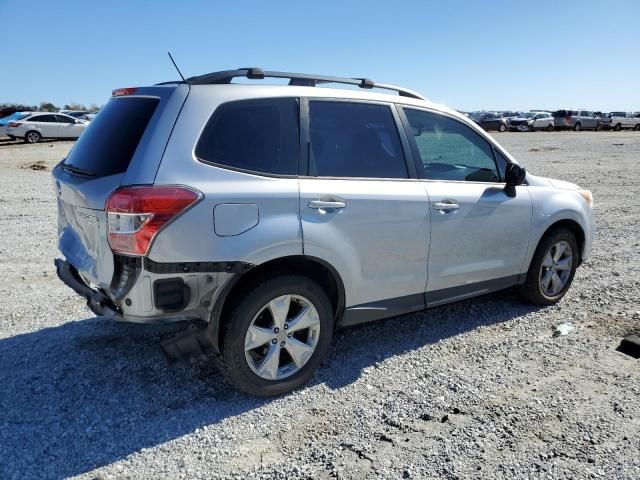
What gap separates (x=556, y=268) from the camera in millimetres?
4938

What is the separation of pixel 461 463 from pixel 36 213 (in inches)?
339

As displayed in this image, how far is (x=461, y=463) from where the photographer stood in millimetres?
2770

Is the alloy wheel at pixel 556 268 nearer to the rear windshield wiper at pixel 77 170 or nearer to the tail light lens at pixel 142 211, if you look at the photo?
the tail light lens at pixel 142 211

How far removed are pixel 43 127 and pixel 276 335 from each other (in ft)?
91.2

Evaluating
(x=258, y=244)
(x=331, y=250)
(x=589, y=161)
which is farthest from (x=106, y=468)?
(x=589, y=161)

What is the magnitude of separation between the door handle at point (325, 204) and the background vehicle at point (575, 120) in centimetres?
5113

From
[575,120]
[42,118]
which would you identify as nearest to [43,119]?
[42,118]

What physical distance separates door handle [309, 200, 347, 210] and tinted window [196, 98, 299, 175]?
235 millimetres

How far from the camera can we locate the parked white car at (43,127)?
85.9ft

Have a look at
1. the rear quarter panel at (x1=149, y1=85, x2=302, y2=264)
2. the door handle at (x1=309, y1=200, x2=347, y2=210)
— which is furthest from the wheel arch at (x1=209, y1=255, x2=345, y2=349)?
the door handle at (x1=309, y1=200, x2=347, y2=210)

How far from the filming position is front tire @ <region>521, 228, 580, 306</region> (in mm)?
4746

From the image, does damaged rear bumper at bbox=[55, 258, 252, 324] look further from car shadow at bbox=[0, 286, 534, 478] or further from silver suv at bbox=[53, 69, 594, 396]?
car shadow at bbox=[0, 286, 534, 478]

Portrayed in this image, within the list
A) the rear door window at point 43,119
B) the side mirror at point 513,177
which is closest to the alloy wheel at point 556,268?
the side mirror at point 513,177

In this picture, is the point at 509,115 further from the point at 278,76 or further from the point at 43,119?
the point at 278,76
